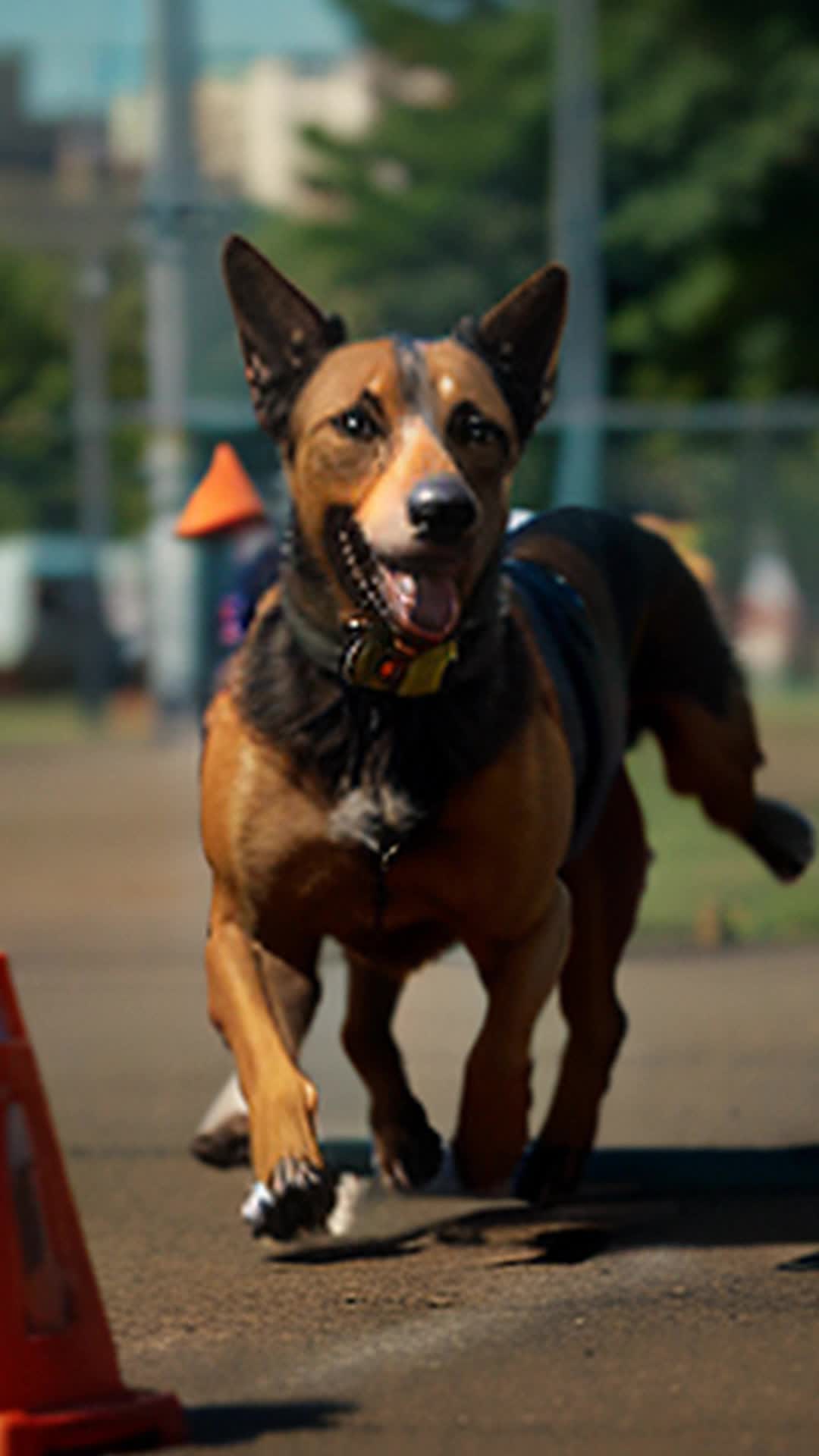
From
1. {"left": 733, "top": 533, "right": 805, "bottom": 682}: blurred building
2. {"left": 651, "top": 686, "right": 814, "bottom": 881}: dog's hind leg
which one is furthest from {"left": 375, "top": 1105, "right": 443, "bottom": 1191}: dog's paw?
{"left": 733, "top": 533, "right": 805, "bottom": 682}: blurred building

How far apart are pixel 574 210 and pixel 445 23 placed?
1319cm

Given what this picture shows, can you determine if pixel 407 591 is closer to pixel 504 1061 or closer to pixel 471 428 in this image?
pixel 471 428

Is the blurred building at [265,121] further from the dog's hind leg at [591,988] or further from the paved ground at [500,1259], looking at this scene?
the dog's hind leg at [591,988]

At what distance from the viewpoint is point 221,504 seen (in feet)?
24.9

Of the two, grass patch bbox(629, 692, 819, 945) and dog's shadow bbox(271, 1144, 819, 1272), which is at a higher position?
dog's shadow bbox(271, 1144, 819, 1272)

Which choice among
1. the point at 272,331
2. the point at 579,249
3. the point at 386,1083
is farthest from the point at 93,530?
the point at 272,331

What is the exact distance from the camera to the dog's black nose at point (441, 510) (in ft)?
16.4

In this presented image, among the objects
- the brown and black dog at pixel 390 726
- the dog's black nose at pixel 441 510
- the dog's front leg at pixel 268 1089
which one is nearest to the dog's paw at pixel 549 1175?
the brown and black dog at pixel 390 726

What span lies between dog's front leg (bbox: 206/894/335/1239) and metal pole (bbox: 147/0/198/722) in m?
18.8

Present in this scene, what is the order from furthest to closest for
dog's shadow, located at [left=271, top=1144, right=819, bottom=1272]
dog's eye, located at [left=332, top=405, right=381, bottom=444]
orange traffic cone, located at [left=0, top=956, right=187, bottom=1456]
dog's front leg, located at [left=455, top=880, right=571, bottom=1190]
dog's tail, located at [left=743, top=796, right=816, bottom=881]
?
dog's tail, located at [left=743, top=796, right=816, bottom=881] → dog's shadow, located at [left=271, top=1144, right=819, bottom=1272] → dog's front leg, located at [left=455, top=880, right=571, bottom=1190] → dog's eye, located at [left=332, top=405, right=381, bottom=444] → orange traffic cone, located at [left=0, top=956, right=187, bottom=1456]

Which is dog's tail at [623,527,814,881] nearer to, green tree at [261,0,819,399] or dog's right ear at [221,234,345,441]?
dog's right ear at [221,234,345,441]

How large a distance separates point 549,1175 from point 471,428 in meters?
1.87

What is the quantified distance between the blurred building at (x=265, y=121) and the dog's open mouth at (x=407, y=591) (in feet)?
70.0

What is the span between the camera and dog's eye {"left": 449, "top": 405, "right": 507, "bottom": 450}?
5.29 metres
